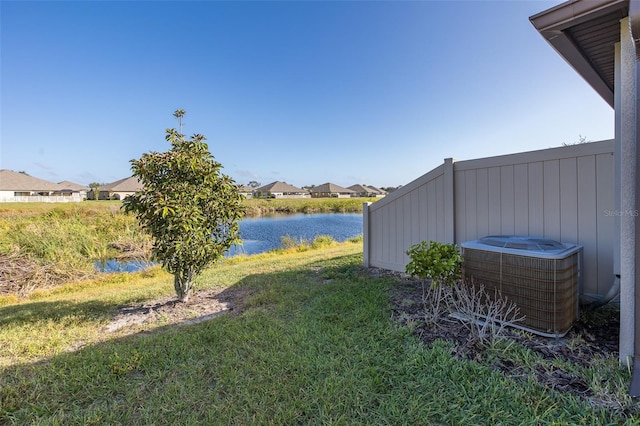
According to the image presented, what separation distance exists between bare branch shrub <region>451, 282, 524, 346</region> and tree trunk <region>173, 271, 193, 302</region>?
3.19m

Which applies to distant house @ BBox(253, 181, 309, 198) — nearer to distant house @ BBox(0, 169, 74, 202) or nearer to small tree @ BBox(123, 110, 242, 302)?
distant house @ BBox(0, 169, 74, 202)

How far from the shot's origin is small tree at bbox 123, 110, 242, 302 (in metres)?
3.26

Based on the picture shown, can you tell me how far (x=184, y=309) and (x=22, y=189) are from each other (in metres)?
45.5

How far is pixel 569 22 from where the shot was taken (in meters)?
2.03

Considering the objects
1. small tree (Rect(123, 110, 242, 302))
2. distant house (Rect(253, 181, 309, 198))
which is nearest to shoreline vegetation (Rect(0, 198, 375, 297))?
A: small tree (Rect(123, 110, 242, 302))

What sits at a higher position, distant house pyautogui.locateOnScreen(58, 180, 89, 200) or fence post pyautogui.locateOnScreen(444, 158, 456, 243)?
distant house pyautogui.locateOnScreen(58, 180, 89, 200)

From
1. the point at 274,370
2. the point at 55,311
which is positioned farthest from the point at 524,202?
the point at 55,311

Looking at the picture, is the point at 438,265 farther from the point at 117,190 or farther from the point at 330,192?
the point at 330,192

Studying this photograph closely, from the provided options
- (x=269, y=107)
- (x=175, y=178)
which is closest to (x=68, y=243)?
(x=175, y=178)

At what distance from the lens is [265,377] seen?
1951mm

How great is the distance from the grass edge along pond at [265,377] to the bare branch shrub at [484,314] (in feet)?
1.18

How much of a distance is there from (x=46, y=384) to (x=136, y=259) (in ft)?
28.4

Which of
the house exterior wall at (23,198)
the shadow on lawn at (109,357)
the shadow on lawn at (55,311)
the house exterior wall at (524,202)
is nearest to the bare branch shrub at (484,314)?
the house exterior wall at (524,202)

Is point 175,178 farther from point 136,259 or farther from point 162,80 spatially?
point 162,80
